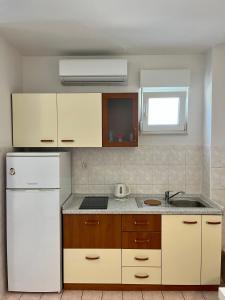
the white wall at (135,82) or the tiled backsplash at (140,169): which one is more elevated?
the white wall at (135,82)

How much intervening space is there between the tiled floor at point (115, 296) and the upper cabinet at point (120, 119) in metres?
1.50

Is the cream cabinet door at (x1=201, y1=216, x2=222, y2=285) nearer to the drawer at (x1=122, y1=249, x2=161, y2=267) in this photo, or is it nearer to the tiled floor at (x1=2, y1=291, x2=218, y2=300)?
the tiled floor at (x1=2, y1=291, x2=218, y2=300)

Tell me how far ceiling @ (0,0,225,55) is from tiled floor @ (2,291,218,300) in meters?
2.51

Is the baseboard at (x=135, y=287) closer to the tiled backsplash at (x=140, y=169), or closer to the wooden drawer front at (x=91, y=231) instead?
the wooden drawer front at (x=91, y=231)

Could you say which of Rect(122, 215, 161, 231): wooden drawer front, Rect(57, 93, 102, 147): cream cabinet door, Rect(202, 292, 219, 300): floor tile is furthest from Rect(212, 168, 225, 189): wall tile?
Rect(57, 93, 102, 147): cream cabinet door

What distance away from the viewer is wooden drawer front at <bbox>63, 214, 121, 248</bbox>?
8.83 feet

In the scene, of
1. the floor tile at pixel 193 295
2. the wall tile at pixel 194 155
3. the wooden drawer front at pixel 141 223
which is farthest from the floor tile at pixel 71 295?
the wall tile at pixel 194 155

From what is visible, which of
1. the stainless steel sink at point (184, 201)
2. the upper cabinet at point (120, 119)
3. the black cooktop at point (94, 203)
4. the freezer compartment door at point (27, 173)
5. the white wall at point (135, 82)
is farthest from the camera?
the white wall at point (135, 82)

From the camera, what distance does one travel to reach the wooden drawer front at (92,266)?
8.87 ft

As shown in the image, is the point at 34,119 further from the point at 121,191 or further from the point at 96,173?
the point at 121,191

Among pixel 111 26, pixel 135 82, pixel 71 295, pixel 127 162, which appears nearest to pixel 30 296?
pixel 71 295

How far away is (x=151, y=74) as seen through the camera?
10.3ft

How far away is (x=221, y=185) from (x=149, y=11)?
6.29 ft

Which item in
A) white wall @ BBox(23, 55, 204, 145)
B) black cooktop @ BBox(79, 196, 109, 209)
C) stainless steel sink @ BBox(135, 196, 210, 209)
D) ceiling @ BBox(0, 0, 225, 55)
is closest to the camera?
ceiling @ BBox(0, 0, 225, 55)
